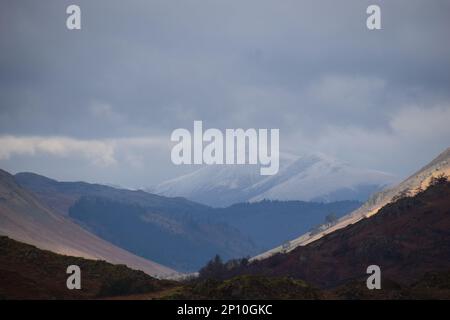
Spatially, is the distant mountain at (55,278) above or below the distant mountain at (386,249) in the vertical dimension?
below

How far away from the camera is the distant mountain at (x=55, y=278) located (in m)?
60.2

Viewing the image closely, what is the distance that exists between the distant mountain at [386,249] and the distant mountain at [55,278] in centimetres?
4236

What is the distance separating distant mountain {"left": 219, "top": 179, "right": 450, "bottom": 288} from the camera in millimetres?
104000

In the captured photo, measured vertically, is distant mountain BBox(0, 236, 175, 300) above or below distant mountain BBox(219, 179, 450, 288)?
below

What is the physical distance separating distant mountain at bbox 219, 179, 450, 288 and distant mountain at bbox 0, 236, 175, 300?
42.4 meters

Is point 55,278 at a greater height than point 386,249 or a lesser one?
lesser

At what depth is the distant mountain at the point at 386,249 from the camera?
104000 millimetres

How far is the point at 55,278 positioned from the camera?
218ft

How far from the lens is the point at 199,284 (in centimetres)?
5706

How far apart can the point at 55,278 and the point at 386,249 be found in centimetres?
5791

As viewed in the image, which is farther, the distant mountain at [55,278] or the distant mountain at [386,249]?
the distant mountain at [386,249]
